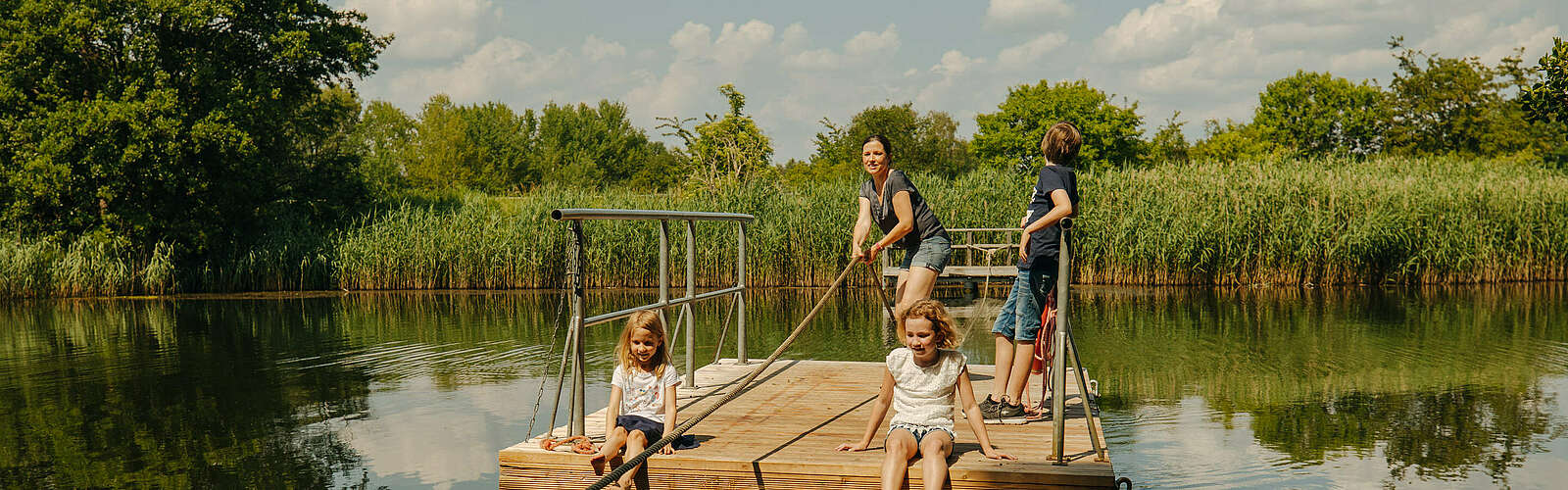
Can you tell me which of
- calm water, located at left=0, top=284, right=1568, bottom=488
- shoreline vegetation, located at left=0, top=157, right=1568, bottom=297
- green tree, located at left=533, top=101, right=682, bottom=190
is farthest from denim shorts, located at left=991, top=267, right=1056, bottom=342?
green tree, located at left=533, top=101, right=682, bottom=190

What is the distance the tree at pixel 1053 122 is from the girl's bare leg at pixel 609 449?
159ft

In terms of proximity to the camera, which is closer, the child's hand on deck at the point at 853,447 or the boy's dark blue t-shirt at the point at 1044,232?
the child's hand on deck at the point at 853,447

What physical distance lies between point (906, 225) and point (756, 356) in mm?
5048

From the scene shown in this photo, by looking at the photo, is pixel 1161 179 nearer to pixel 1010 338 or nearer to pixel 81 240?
pixel 1010 338

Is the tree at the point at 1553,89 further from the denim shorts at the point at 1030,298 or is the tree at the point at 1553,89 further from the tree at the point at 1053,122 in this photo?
the tree at the point at 1053,122

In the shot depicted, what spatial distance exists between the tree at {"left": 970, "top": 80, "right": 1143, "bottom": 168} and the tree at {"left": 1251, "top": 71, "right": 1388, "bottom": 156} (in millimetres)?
8883

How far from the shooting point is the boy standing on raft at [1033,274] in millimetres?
5559

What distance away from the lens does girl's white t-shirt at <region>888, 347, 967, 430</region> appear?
191 inches

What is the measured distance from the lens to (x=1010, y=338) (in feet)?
19.3

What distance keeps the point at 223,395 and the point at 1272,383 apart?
8.36 meters

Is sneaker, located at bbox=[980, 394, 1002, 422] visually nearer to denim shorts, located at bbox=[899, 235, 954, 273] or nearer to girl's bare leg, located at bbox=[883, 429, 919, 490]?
denim shorts, located at bbox=[899, 235, 954, 273]

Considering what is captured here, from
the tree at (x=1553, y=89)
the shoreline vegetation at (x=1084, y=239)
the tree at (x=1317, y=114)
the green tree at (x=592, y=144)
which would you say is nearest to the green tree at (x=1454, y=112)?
the tree at (x=1317, y=114)

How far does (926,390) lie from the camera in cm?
486

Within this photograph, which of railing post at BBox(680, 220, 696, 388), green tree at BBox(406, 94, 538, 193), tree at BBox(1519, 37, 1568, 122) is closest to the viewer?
railing post at BBox(680, 220, 696, 388)
